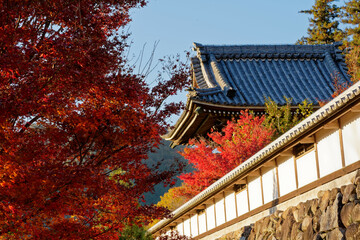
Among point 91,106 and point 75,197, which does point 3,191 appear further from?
point 91,106

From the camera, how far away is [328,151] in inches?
514

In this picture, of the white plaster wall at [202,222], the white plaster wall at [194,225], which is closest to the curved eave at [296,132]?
the white plaster wall at [202,222]

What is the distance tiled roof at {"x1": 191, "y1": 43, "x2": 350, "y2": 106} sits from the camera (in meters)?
28.6

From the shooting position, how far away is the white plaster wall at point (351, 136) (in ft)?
38.6

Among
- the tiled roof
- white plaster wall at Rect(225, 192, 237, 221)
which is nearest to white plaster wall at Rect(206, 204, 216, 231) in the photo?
white plaster wall at Rect(225, 192, 237, 221)

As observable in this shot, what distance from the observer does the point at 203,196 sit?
70.7ft

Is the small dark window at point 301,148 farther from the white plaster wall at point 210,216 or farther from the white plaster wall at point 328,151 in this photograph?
the white plaster wall at point 210,216

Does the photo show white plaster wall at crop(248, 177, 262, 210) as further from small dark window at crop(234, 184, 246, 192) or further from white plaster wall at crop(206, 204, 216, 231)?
white plaster wall at crop(206, 204, 216, 231)

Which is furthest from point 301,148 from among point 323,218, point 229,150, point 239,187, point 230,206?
point 229,150

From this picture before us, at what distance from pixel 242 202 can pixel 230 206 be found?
1.39 meters

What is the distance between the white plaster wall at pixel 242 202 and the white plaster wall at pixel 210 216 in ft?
10.7

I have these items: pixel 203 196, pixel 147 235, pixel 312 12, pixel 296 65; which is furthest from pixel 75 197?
pixel 312 12

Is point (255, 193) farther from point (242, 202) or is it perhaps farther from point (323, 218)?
point (323, 218)

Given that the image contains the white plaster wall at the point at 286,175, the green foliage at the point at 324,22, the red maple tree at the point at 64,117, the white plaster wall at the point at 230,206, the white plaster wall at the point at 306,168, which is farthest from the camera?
the green foliage at the point at 324,22
